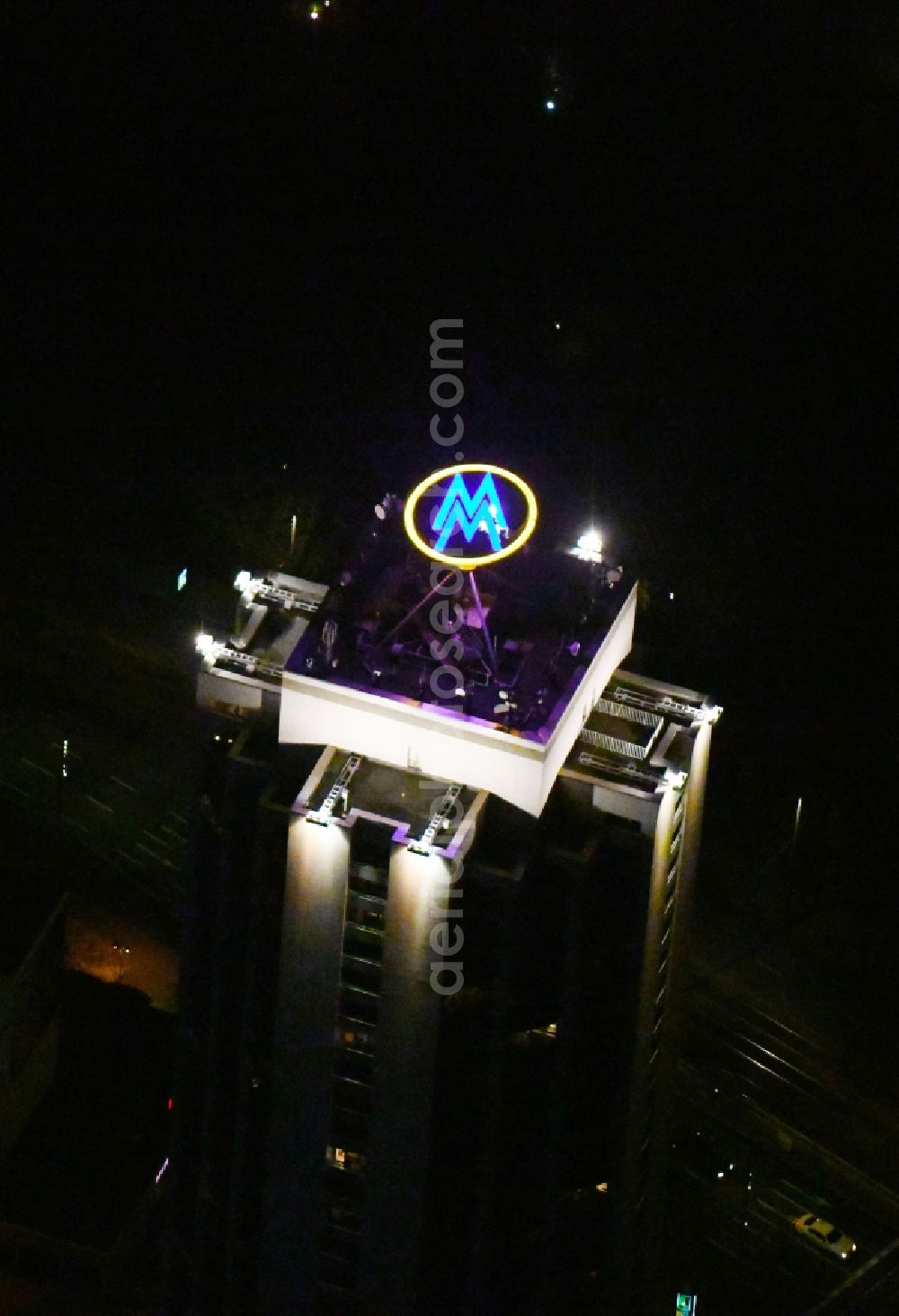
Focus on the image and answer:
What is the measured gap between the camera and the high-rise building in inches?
2793

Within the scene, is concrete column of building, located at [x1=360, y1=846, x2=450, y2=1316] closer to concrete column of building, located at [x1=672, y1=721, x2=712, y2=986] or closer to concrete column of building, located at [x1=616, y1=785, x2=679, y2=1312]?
concrete column of building, located at [x1=616, y1=785, x2=679, y2=1312]

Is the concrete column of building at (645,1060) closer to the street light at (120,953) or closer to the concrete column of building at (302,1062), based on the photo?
the concrete column of building at (302,1062)

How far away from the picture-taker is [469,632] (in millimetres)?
72625

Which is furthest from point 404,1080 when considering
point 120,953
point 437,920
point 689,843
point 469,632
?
point 120,953

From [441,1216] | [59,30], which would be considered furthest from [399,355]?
[441,1216]

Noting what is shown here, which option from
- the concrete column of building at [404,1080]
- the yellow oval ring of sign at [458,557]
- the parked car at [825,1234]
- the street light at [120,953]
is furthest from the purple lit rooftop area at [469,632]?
the parked car at [825,1234]

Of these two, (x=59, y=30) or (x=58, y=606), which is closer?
(x=58, y=606)

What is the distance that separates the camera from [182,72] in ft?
636

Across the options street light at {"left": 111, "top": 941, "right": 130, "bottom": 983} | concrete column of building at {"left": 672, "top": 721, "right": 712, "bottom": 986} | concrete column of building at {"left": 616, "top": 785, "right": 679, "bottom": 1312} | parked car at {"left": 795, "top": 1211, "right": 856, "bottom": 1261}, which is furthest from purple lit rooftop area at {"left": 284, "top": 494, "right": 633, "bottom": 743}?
parked car at {"left": 795, "top": 1211, "right": 856, "bottom": 1261}

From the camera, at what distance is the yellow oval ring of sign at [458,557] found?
7125cm

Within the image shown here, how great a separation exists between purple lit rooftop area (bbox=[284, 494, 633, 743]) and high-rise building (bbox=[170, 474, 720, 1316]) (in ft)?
0.42

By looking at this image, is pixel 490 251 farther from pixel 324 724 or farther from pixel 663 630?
pixel 324 724

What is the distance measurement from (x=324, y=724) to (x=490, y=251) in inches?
4259

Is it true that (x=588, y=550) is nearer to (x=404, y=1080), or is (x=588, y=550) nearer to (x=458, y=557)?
(x=458, y=557)
